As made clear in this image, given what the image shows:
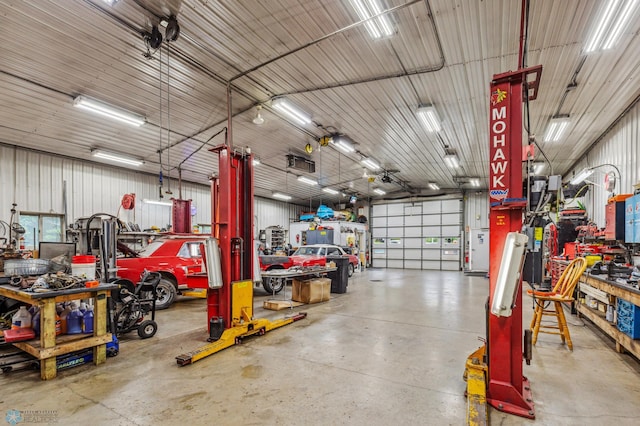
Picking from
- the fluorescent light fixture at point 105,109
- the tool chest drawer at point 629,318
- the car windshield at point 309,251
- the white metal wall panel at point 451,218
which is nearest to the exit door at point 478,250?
the white metal wall panel at point 451,218

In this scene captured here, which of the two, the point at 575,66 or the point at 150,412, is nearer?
the point at 150,412

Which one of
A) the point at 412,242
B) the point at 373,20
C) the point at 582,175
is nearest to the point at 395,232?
the point at 412,242

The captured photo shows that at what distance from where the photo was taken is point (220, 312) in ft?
15.2

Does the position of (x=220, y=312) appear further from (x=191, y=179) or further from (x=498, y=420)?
(x=191, y=179)

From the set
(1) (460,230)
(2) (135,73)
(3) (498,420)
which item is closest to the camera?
(3) (498,420)

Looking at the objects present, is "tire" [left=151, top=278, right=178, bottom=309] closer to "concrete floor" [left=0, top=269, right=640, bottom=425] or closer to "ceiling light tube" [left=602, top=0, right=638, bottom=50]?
"concrete floor" [left=0, top=269, right=640, bottom=425]

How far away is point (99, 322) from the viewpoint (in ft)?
12.1

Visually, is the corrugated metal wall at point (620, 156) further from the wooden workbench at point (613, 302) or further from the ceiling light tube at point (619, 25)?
the wooden workbench at point (613, 302)

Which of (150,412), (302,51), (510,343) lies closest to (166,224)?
(302,51)

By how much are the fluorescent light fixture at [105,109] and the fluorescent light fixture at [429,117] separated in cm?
612

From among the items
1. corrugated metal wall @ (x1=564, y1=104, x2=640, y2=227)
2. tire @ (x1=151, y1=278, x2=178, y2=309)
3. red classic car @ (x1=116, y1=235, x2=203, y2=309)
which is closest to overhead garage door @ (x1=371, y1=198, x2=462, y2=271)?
corrugated metal wall @ (x1=564, y1=104, x2=640, y2=227)

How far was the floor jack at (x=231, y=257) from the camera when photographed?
4414 millimetres

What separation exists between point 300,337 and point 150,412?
2.37 meters

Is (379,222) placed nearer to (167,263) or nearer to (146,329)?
(167,263)
